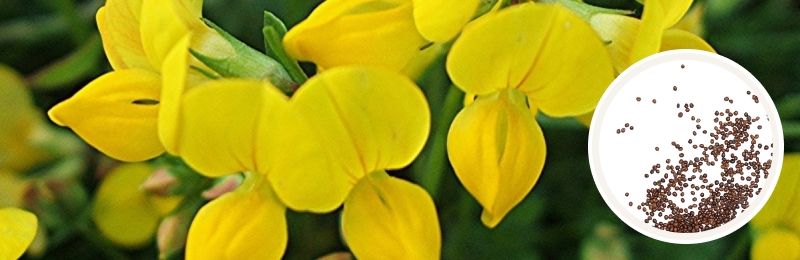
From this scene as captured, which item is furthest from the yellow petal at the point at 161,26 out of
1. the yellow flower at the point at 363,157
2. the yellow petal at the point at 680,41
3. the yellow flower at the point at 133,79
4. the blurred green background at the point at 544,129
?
the blurred green background at the point at 544,129

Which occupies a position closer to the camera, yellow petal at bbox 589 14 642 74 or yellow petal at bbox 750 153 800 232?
yellow petal at bbox 589 14 642 74

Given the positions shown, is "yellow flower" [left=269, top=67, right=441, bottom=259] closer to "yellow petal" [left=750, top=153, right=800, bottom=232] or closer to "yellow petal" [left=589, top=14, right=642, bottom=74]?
"yellow petal" [left=589, top=14, right=642, bottom=74]

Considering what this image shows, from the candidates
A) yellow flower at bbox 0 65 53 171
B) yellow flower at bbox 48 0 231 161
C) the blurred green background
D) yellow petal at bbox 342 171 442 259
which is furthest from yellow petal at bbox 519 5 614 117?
yellow flower at bbox 0 65 53 171

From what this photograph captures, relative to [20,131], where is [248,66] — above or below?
above

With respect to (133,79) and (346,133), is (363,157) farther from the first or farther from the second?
(133,79)

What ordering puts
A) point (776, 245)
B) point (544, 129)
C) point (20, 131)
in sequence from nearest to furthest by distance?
point (776, 245) → point (544, 129) → point (20, 131)

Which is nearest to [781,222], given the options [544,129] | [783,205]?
[783,205]

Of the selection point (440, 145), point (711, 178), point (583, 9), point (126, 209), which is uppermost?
point (583, 9)
